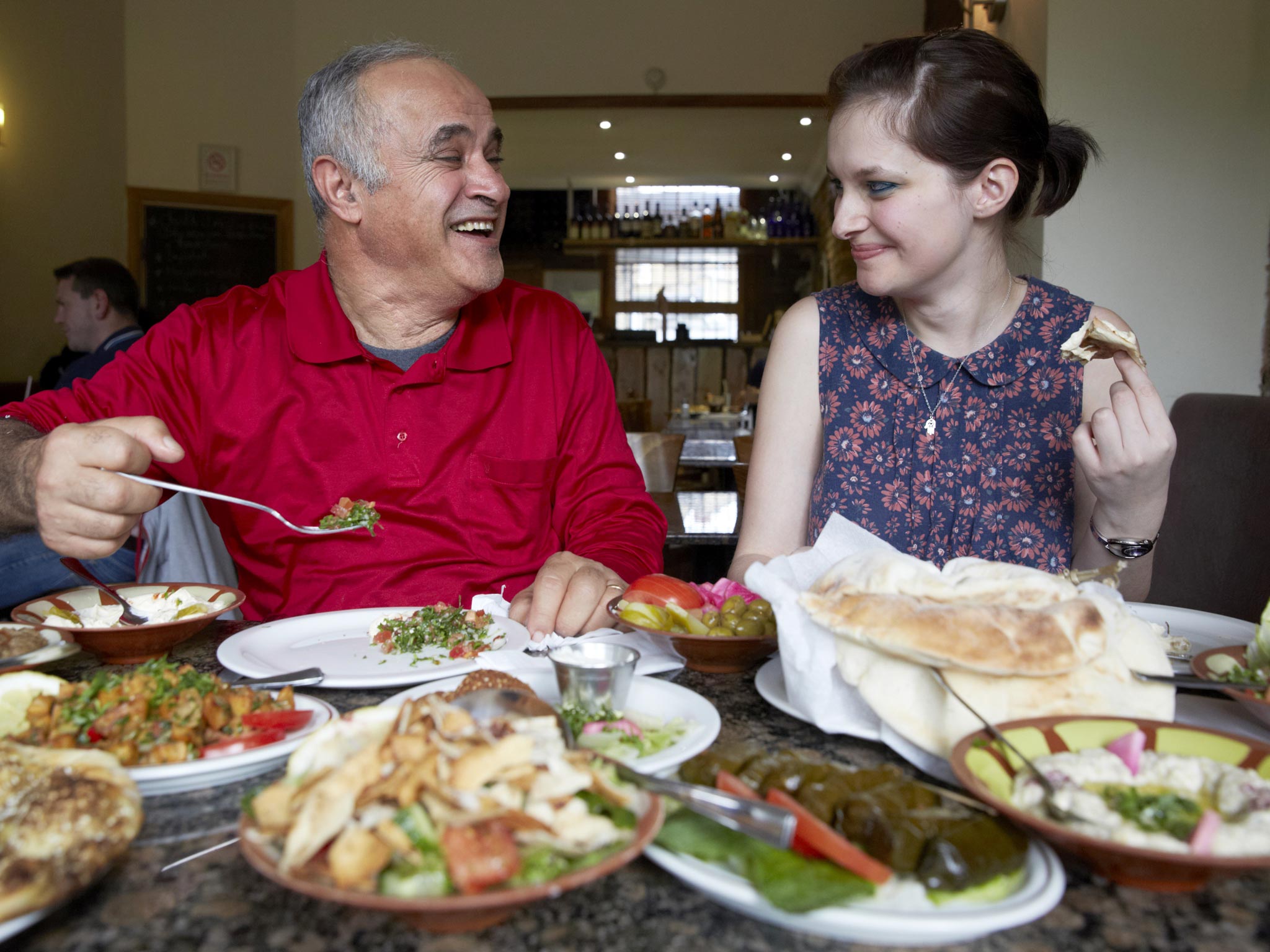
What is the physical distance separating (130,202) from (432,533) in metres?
6.63

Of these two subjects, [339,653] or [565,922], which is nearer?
[565,922]

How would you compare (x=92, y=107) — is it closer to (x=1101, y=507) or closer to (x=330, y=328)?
(x=330, y=328)

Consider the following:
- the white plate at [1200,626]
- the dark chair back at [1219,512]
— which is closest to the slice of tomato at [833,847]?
the white plate at [1200,626]

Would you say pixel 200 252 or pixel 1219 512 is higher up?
pixel 200 252

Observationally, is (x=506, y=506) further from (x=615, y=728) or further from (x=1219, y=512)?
(x=1219, y=512)

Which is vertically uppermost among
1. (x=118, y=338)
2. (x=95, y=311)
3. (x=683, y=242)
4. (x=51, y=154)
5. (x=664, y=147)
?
(x=664, y=147)

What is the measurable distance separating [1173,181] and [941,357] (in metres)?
2.19

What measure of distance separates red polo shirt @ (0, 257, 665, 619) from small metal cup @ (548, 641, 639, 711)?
0.81 meters

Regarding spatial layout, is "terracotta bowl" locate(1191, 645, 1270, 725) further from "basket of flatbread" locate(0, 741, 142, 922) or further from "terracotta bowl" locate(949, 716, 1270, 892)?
"basket of flatbread" locate(0, 741, 142, 922)

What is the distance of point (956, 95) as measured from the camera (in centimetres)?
162

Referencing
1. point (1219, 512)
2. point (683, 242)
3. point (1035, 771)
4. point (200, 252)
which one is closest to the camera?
point (1035, 771)

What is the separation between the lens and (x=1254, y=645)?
3.43ft

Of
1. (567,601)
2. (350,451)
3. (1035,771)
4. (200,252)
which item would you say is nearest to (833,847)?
(1035,771)

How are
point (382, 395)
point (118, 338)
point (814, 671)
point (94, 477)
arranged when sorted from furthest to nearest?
1. point (118, 338)
2. point (382, 395)
3. point (94, 477)
4. point (814, 671)
